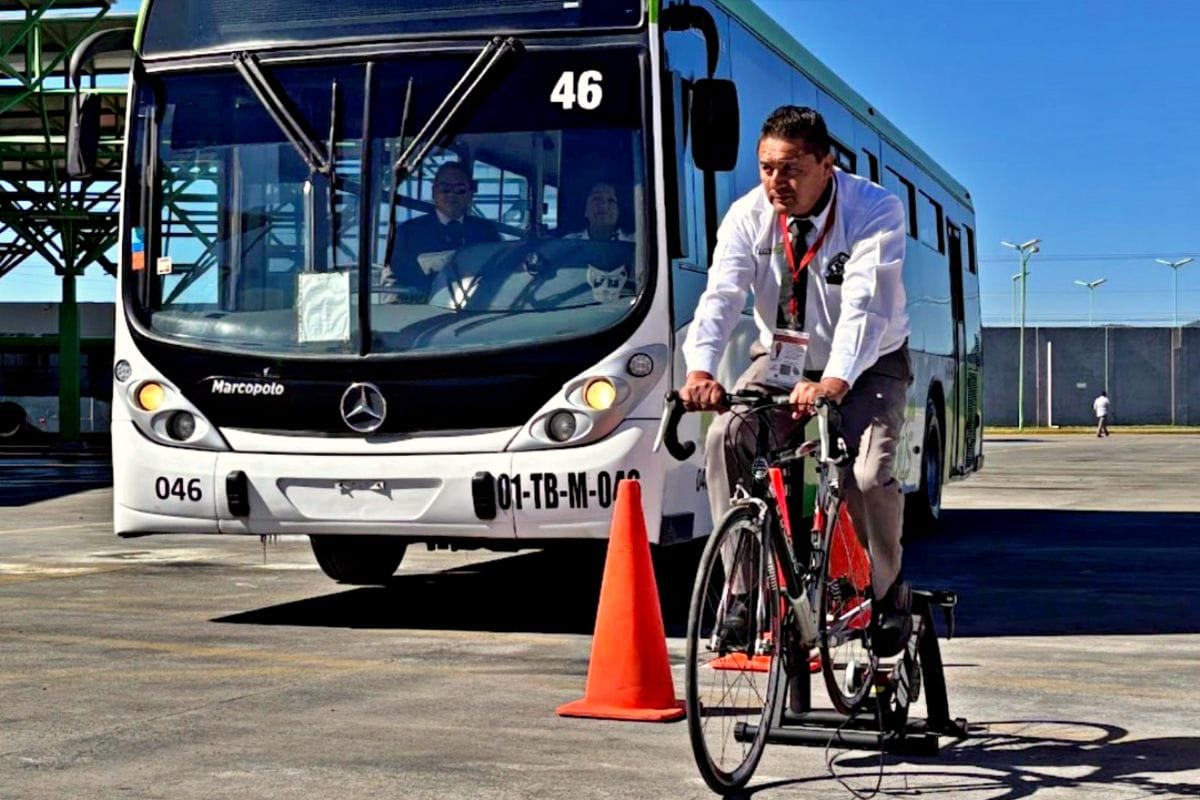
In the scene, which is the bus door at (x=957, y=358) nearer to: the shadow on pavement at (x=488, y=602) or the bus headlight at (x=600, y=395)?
the shadow on pavement at (x=488, y=602)

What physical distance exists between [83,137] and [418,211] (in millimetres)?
1916

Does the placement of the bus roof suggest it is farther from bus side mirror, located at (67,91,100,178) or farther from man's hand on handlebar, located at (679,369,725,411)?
man's hand on handlebar, located at (679,369,725,411)

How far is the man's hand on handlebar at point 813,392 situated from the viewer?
19.3 ft

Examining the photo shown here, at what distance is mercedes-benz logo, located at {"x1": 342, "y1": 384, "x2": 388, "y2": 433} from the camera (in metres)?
9.72

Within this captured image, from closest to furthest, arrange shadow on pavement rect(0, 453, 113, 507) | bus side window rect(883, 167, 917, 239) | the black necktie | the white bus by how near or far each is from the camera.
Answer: the black necktie → the white bus → bus side window rect(883, 167, 917, 239) → shadow on pavement rect(0, 453, 113, 507)

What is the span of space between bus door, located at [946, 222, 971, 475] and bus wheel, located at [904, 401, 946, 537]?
820mm

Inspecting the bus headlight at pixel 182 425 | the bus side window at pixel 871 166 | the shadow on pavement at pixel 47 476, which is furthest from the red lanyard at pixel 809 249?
the shadow on pavement at pixel 47 476

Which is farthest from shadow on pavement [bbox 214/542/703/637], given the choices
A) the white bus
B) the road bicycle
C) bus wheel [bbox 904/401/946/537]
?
bus wheel [bbox 904/401/946/537]

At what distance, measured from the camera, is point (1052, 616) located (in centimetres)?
1089

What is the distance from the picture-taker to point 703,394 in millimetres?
5957

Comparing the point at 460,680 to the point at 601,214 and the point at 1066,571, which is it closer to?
the point at 601,214

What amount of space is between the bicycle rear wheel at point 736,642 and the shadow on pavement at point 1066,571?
4.34 m

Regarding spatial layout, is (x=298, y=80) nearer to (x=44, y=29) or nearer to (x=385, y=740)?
(x=385, y=740)

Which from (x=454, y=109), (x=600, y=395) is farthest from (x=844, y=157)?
(x=600, y=395)
